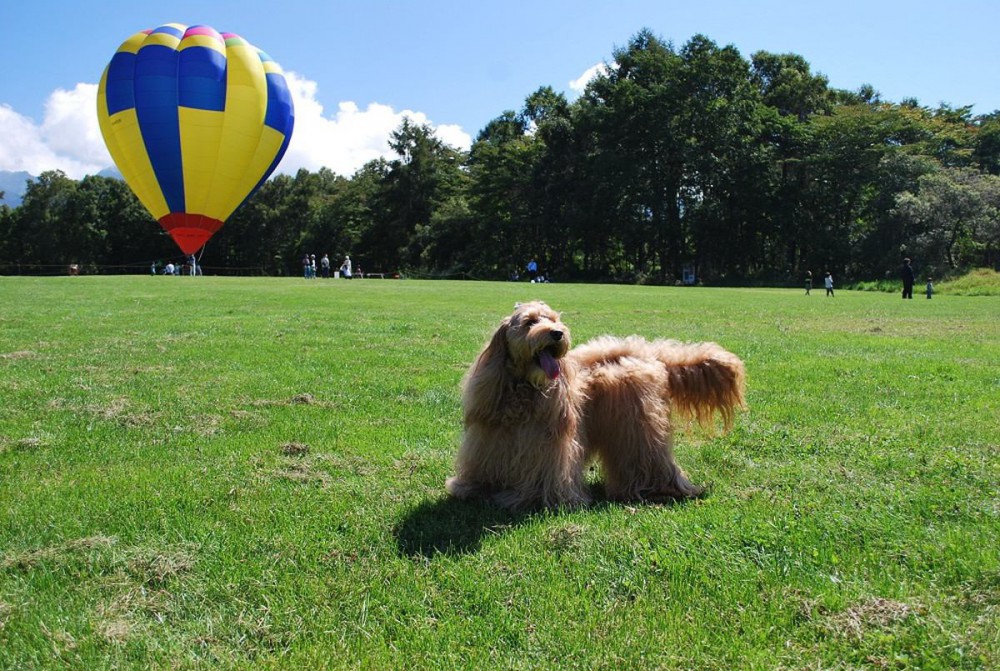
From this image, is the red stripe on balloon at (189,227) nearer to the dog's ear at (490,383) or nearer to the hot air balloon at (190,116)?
the hot air balloon at (190,116)

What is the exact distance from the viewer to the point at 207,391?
8.20 m

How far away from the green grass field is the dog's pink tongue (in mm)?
955

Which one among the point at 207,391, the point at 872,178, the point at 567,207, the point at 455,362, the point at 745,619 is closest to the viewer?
the point at 745,619

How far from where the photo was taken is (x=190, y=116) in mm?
32438

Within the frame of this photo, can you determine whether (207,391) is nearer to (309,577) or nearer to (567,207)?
(309,577)

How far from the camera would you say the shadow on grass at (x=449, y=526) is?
4.05 metres

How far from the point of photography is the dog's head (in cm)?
454

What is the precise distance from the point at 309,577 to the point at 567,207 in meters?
69.2

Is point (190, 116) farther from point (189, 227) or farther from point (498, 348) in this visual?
point (498, 348)

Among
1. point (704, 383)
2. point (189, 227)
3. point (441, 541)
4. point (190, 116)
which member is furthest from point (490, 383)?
point (189, 227)

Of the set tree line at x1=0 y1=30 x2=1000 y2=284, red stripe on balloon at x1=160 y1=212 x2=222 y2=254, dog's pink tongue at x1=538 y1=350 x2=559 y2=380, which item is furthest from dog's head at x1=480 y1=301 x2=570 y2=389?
tree line at x1=0 y1=30 x2=1000 y2=284

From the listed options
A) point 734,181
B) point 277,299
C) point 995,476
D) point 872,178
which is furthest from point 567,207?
point 995,476

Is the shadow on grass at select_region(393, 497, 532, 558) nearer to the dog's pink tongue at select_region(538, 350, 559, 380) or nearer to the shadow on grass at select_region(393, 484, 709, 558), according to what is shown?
the shadow on grass at select_region(393, 484, 709, 558)

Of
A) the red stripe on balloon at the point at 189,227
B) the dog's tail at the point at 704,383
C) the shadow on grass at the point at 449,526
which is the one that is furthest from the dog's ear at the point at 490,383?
the red stripe on balloon at the point at 189,227
